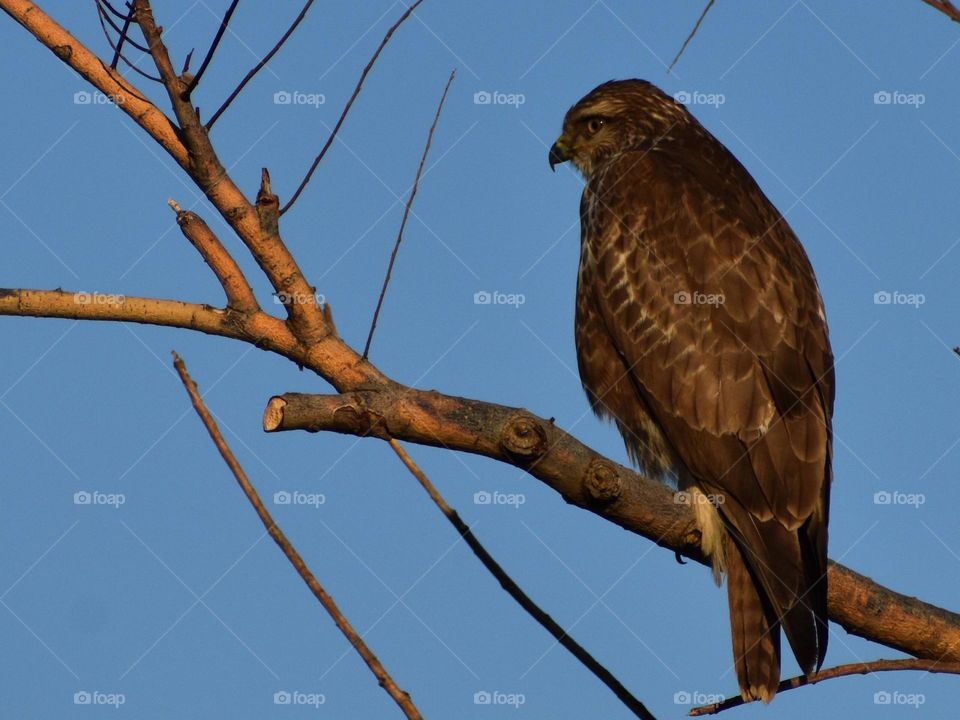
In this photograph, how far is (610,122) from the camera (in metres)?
7.19

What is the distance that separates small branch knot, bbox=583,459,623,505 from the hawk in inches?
42.4

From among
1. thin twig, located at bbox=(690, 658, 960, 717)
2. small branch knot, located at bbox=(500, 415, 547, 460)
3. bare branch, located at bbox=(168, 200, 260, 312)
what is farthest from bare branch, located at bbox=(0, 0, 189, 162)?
thin twig, located at bbox=(690, 658, 960, 717)

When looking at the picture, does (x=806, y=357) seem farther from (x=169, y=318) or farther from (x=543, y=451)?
(x=169, y=318)

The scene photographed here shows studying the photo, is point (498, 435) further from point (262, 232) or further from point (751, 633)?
point (751, 633)

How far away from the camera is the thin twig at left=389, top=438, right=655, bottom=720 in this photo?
335cm

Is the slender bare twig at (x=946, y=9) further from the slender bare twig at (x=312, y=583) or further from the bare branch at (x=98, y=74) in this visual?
the bare branch at (x=98, y=74)

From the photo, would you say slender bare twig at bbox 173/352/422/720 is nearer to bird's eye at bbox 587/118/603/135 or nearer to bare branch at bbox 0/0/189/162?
bare branch at bbox 0/0/189/162

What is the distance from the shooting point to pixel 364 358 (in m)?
3.98

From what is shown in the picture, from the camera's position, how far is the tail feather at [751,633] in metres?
5.01


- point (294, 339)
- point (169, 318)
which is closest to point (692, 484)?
point (294, 339)

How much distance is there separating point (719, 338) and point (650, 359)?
0.35 m

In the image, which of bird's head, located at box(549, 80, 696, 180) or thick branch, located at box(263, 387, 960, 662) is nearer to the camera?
thick branch, located at box(263, 387, 960, 662)

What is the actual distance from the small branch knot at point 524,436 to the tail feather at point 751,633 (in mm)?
1769

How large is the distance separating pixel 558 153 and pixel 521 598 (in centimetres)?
423
